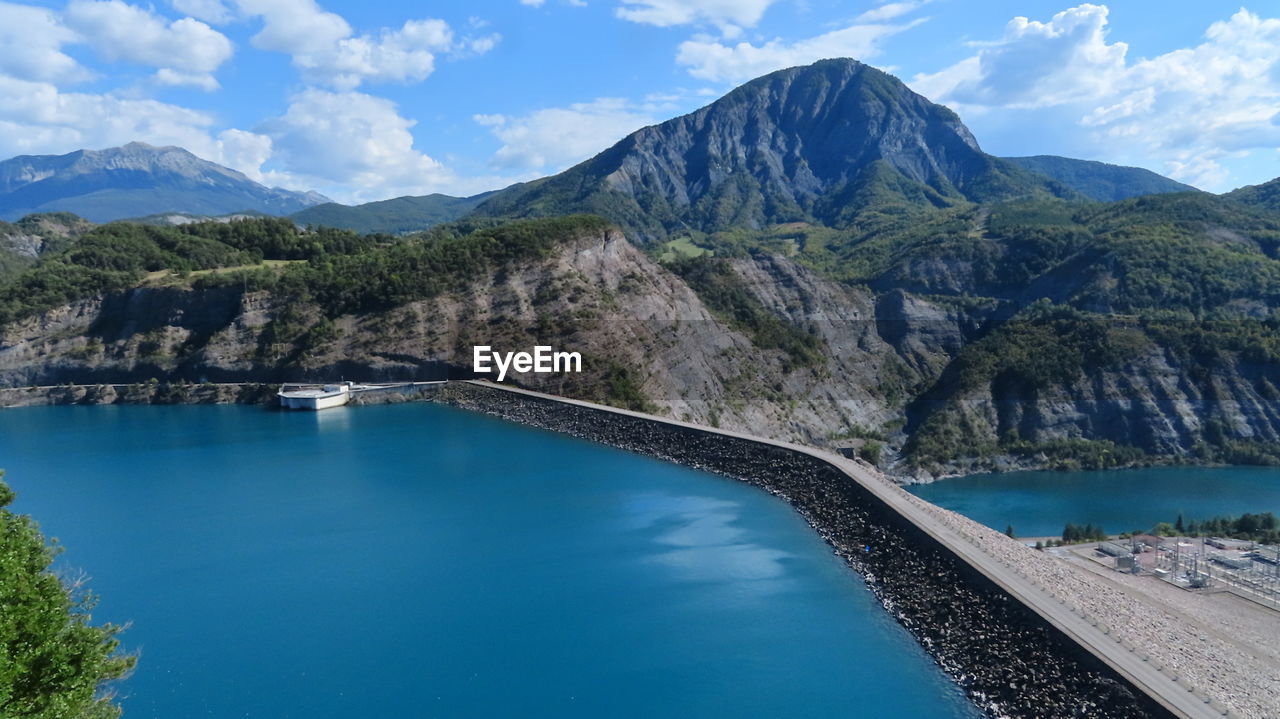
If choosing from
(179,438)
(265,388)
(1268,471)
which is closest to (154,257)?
→ (265,388)

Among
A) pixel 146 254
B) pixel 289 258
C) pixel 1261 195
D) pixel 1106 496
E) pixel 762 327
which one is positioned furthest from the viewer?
pixel 1261 195

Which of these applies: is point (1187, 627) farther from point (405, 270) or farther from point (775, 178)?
point (775, 178)

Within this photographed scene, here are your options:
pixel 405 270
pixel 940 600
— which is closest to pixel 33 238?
pixel 405 270

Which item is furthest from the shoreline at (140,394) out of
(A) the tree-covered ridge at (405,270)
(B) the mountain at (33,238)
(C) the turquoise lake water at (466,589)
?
(B) the mountain at (33,238)

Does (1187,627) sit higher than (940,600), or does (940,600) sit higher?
(940,600)

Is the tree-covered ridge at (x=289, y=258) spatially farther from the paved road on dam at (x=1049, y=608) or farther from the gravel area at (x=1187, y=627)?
the gravel area at (x=1187, y=627)

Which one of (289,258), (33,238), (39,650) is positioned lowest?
(39,650)

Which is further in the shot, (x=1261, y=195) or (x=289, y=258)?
(x=1261, y=195)
